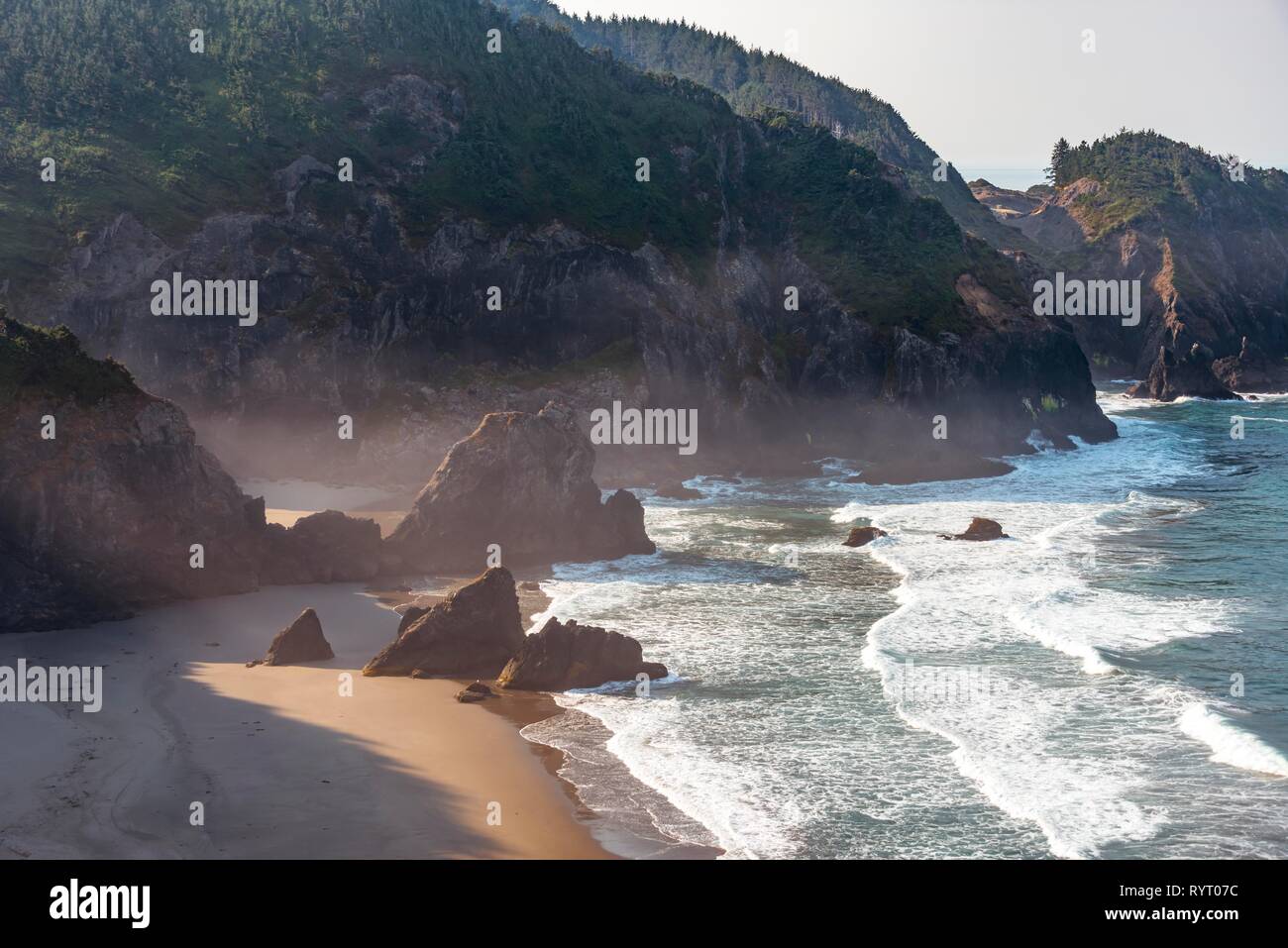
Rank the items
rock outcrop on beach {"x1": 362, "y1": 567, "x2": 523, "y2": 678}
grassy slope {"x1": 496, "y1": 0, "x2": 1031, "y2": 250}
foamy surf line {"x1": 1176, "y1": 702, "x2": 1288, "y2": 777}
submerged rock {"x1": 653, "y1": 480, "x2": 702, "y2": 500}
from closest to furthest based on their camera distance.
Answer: foamy surf line {"x1": 1176, "y1": 702, "x2": 1288, "y2": 777} < rock outcrop on beach {"x1": 362, "y1": 567, "x2": 523, "y2": 678} < submerged rock {"x1": 653, "y1": 480, "x2": 702, "y2": 500} < grassy slope {"x1": 496, "y1": 0, "x2": 1031, "y2": 250}

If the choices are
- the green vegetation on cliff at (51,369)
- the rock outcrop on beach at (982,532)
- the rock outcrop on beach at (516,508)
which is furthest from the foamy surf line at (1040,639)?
the green vegetation on cliff at (51,369)

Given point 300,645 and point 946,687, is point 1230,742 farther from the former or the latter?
point 300,645

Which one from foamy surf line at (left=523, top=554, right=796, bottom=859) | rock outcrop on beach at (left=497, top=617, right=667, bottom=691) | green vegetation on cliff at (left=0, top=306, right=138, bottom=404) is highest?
green vegetation on cliff at (left=0, top=306, right=138, bottom=404)

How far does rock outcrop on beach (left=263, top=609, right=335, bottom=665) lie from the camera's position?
32.2m

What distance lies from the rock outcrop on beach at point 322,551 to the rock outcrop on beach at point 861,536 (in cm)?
2019

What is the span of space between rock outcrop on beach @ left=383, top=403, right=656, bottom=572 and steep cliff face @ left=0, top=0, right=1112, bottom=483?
16733 millimetres

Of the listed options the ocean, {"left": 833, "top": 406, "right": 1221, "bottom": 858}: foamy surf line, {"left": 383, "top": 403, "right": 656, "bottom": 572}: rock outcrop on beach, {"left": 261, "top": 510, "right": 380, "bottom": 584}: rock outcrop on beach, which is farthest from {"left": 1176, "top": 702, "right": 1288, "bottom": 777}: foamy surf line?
{"left": 261, "top": 510, "right": 380, "bottom": 584}: rock outcrop on beach

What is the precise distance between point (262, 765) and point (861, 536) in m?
31.9

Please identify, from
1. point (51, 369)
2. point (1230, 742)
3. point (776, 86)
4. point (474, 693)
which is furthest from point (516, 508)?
point (776, 86)

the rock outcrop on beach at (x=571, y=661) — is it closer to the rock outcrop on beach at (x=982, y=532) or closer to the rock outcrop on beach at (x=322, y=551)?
the rock outcrop on beach at (x=322, y=551)

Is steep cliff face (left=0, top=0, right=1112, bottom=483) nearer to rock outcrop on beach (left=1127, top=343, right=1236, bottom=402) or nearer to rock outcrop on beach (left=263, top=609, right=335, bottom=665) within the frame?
rock outcrop on beach (left=1127, top=343, right=1236, bottom=402)

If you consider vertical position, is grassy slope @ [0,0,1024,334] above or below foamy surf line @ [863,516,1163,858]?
above

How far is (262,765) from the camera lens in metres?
24.4

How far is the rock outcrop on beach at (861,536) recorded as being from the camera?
5066 cm
